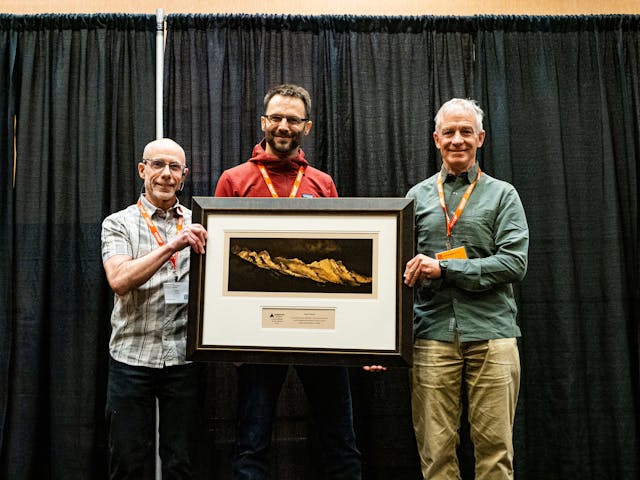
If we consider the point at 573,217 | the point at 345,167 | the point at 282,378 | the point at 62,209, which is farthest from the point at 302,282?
the point at 573,217

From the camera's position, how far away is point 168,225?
2.00 m

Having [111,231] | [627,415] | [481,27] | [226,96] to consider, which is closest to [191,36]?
[226,96]

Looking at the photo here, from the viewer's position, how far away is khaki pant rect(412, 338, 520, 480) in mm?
1808

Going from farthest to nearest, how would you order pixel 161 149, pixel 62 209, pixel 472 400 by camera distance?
pixel 62 209, pixel 161 149, pixel 472 400

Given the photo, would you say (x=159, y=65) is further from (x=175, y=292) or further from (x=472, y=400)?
(x=472, y=400)

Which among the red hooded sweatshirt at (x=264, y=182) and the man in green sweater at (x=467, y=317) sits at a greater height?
the red hooded sweatshirt at (x=264, y=182)

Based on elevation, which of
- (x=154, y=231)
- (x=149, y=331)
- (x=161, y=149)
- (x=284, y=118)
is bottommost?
(x=149, y=331)

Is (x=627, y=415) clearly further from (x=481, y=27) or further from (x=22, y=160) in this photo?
(x=22, y=160)

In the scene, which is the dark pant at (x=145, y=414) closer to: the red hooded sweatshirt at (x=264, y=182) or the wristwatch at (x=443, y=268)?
the red hooded sweatshirt at (x=264, y=182)

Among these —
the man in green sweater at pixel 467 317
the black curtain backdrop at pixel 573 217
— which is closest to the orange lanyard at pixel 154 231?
the man in green sweater at pixel 467 317

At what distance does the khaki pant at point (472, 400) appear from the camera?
5.93ft

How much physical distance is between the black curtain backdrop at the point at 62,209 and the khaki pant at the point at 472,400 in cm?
164

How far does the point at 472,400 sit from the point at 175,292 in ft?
3.77

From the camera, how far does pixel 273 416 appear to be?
5.99 ft
